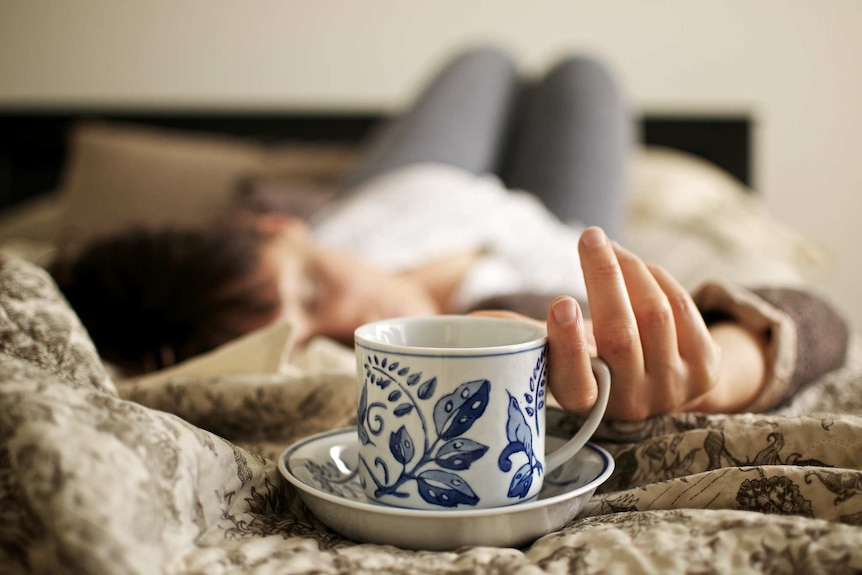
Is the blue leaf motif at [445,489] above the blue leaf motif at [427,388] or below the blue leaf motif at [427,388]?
below

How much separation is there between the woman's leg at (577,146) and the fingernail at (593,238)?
2.89ft

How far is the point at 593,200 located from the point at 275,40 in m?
1.34

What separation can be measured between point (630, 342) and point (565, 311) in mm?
73

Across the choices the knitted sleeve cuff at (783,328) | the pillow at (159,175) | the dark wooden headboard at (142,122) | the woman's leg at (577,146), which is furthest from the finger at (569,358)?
the dark wooden headboard at (142,122)

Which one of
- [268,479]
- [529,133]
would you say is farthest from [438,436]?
[529,133]

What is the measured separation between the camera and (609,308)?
45cm

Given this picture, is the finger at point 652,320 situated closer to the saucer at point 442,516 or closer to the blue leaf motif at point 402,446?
the saucer at point 442,516

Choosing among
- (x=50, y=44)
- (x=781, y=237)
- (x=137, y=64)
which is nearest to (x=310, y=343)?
(x=781, y=237)

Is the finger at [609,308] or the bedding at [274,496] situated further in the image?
the finger at [609,308]

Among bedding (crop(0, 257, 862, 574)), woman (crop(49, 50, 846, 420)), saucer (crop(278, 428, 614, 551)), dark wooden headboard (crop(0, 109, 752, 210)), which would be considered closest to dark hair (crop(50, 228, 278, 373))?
woman (crop(49, 50, 846, 420))

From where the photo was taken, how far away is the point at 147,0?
2293mm

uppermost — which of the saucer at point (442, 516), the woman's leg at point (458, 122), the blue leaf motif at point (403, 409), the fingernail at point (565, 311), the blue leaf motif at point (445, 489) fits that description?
the woman's leg at point (458, 122)

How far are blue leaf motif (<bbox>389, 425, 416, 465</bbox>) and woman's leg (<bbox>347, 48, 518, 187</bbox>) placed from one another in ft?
3.59

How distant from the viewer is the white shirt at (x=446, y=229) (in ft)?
3.94
